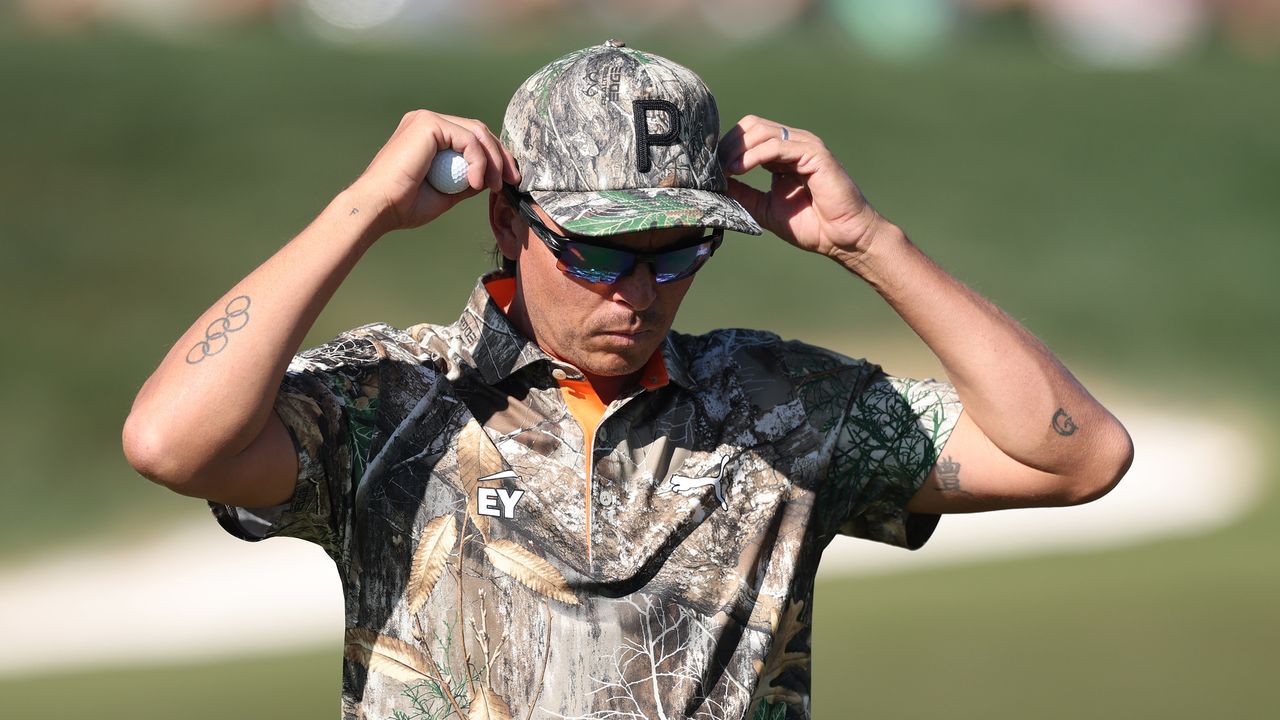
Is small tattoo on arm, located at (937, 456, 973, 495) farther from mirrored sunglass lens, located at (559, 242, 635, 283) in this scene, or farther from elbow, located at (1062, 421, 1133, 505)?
mirrored sunglass lens, located at (559, 242, 635, 283)

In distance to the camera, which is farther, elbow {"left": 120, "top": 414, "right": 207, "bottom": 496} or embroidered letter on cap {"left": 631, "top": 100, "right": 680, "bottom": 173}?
embroidered letter on cap {"left": 631, "top": 100, "right": 680, "bottom": 173}

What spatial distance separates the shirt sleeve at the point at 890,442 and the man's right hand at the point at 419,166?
0.88m

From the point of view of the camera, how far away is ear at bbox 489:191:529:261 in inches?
122

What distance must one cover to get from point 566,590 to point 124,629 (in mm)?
6781

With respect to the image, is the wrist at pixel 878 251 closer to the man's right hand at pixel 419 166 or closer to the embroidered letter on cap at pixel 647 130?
the embroidered letter on cap at pixel 647 130

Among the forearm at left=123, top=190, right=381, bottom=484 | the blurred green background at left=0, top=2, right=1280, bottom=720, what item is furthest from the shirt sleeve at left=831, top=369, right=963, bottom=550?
the blurred green background at left=0, top=2, right=1280, bottom=720

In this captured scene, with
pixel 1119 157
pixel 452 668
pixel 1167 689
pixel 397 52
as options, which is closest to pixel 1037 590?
pixel 1167 689

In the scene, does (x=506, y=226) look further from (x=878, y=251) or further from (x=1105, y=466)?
(x=1105, y=466)

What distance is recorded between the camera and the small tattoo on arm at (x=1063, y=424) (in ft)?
10.4

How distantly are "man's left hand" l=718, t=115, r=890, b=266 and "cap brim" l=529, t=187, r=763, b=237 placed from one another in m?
0.16

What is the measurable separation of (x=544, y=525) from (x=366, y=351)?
18.4 inches

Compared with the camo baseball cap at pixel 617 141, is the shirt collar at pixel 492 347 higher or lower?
lower

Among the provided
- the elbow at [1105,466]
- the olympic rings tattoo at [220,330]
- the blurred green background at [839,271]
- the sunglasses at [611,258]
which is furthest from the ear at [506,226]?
the blurred green background at [839,271]

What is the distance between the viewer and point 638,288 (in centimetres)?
290
